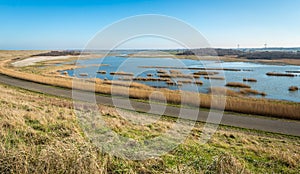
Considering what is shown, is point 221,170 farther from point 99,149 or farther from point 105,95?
point 105,95

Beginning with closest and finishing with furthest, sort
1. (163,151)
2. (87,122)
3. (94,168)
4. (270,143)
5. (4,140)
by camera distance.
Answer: (94,168), (4,140), (163,151), (87,122), (270,143)

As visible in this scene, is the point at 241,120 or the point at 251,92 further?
the point at 251,92

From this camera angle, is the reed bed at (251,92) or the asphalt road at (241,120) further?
the reed bed at (251,92)

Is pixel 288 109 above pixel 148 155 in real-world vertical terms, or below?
below

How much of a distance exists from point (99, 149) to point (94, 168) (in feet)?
4.98

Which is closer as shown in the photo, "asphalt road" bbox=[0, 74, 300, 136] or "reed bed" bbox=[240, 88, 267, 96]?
"asphalt road" bbox=[0, 74, 300, 136]

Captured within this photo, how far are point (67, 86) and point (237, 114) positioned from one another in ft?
71.6

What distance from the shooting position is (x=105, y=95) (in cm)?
2627

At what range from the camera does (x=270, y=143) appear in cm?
1201

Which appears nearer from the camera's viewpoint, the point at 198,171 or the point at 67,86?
the point at 198,171

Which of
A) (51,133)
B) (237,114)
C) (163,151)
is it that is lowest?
(237,114)

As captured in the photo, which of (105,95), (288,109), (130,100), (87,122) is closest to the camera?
(87,122)

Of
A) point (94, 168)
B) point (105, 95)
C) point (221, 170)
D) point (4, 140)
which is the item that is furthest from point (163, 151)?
point (105, 95)

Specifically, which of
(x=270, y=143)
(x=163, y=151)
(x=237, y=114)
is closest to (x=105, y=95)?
(x=237, y=114)
